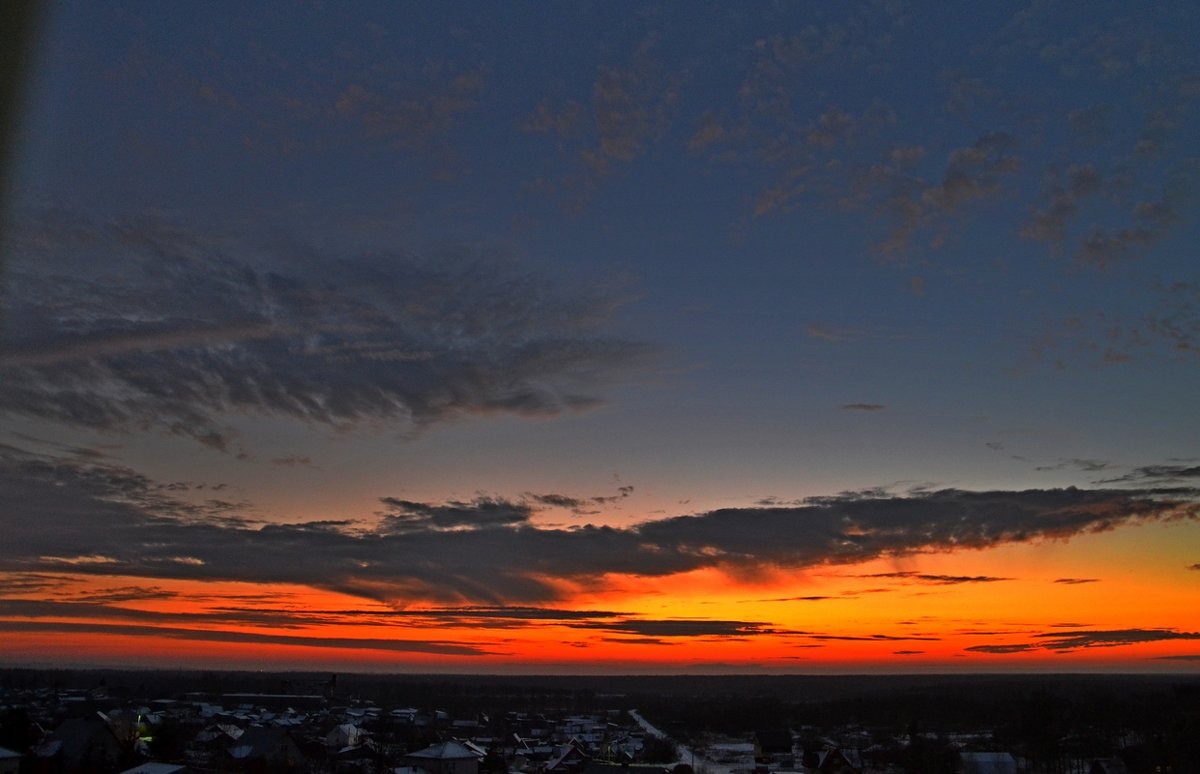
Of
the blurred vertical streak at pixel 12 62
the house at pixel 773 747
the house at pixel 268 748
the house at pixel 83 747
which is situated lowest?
the house at pixel 773 747

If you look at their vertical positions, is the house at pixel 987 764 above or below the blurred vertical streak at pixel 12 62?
below

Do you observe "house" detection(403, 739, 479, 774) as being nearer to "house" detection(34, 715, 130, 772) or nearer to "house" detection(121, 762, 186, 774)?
"house" detection(121, 762, 186, 774)

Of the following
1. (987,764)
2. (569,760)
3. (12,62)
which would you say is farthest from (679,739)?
(12,62)

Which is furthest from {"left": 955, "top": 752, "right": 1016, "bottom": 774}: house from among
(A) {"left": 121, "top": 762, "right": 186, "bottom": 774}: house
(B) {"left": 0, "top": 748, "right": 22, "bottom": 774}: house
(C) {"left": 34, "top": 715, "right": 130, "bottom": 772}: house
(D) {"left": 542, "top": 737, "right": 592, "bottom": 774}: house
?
(B) {"left": 0, "top": 748, "right": 22, "bottom": 774}: house

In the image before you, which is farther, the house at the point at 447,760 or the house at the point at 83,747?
the house at the point at 447,760

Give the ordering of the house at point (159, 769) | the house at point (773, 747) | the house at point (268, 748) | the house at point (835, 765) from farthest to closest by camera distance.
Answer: the house at point (773, 747) → the house at point (268, 748) → the house at point (835, 765) → the house at point (159, 769)

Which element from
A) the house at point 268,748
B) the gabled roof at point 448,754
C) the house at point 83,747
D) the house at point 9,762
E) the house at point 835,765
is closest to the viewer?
the house at point 9,762

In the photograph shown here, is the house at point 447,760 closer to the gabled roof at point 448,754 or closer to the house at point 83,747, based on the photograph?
the gabled roof at point 448,754

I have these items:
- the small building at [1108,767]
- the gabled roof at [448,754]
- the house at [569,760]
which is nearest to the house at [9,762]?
the gabled roof at [448,754]
